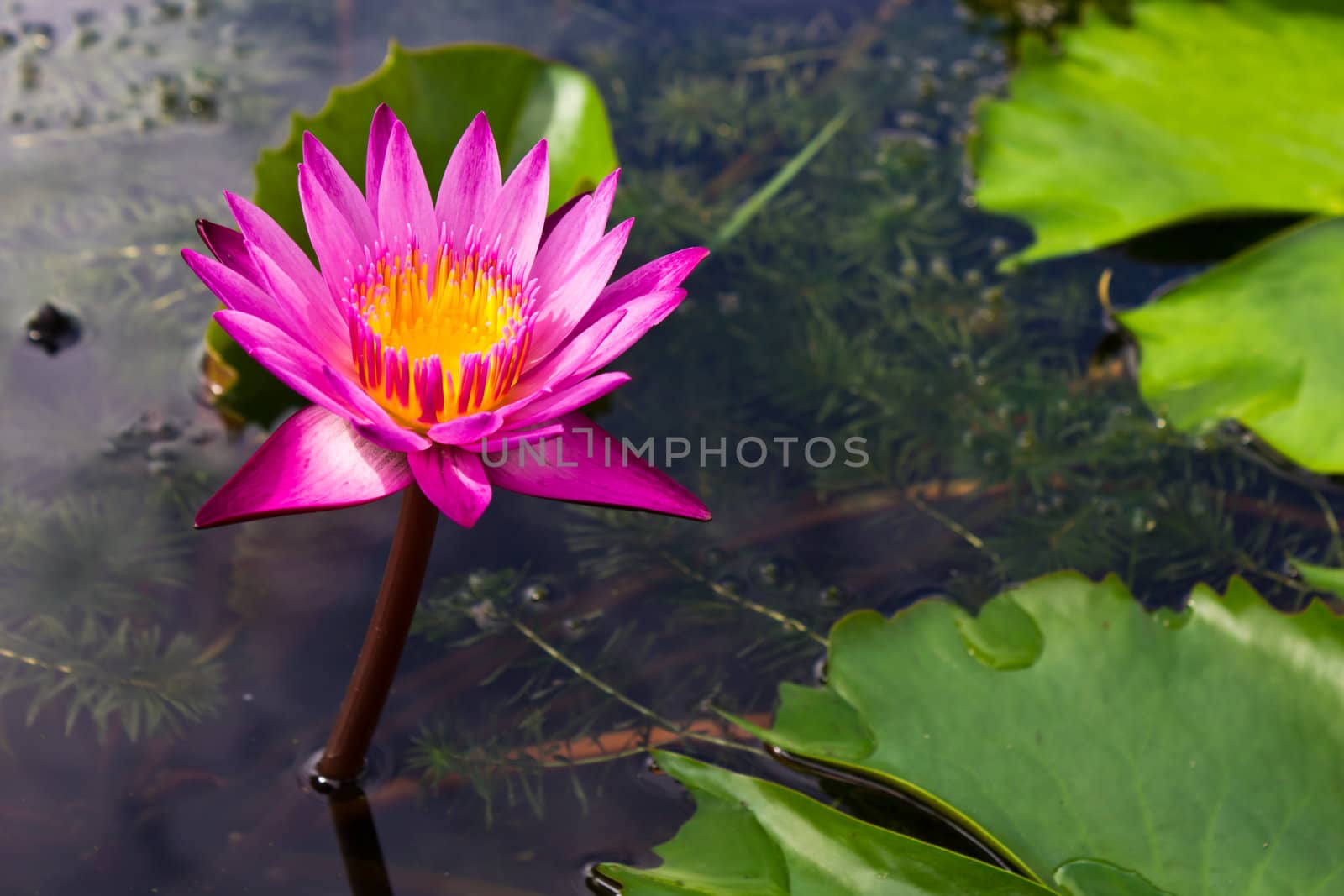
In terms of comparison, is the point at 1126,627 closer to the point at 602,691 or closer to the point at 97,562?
the point at 602,691

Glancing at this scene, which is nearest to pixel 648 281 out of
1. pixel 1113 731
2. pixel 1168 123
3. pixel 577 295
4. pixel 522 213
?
pixel 577 295

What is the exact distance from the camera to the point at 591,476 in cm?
117

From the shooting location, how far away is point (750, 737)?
1.73 meters

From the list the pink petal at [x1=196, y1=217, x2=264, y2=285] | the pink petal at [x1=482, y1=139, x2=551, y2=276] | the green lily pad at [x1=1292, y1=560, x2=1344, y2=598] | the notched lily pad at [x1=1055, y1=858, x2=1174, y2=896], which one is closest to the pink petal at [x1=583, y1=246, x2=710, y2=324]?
the pink petal at [x1=482, y1=139, x2=551, y2=276]

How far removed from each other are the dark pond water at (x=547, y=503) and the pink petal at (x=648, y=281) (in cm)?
70

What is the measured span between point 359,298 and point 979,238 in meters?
1.75

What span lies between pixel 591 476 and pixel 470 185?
42cm

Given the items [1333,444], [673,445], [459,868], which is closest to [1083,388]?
[1333,444]

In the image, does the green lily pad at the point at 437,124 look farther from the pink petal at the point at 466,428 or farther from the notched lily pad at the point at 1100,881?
the notched lily pad at the point at 1100,881

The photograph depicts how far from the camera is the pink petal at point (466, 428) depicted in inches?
44.0

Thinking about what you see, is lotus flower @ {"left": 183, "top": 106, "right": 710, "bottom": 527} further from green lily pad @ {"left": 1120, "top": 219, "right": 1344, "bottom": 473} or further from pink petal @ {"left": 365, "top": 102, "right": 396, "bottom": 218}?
green lily pad @ {"left": 1120, "top": 219, "right": 1344, "bottom": 473}

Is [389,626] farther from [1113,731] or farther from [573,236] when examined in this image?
[1113,731]

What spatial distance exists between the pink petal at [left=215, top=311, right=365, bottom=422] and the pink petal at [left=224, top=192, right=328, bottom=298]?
11 cm

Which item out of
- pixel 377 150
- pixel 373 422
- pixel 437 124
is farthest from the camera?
pixel 437 124
